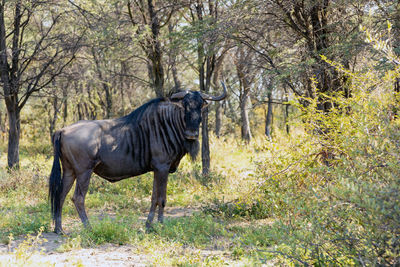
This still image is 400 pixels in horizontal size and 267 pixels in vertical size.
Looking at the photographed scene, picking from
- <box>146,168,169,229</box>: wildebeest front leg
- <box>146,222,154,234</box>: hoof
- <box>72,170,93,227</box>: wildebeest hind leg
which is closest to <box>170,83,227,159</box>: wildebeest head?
<box>146,168,169,229</box>: wildebeest front leg

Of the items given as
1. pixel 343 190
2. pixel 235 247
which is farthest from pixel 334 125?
pixel 343 190

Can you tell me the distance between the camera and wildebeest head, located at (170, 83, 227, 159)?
6.64 m

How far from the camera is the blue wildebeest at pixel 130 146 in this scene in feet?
20.5

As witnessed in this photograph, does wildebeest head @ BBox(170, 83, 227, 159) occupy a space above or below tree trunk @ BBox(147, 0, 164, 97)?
below

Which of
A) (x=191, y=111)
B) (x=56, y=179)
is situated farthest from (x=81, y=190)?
(x=191, y=111)

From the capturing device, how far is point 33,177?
9.69 meters

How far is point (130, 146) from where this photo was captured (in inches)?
265

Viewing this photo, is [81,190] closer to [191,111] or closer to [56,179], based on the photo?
[56,179]

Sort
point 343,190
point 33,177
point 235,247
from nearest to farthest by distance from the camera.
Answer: point 343,190, point 235,247, point 33,177

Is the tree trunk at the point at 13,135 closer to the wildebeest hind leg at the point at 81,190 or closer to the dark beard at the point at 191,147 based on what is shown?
the wildebeest hind leg at the point at 81,190

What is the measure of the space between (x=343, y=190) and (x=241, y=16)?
636 cm

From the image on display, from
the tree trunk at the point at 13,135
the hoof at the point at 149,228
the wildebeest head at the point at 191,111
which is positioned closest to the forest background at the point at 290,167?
the tree trunk at the point at 13,135

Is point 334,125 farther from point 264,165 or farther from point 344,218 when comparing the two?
point 344,218

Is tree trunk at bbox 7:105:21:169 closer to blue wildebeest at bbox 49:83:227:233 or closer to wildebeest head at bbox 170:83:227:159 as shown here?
blue wildebeest at bbox 49:83:227:233
